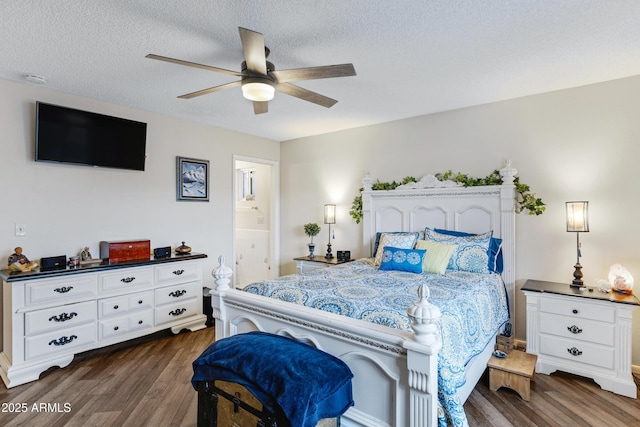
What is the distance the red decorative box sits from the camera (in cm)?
332

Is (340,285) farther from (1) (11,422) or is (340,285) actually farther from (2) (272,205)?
(2) (272,205)

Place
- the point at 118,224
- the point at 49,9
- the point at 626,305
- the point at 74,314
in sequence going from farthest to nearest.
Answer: the point at 118,224 < the point at 74,314 < the point at 626,305 < the point at 49,9

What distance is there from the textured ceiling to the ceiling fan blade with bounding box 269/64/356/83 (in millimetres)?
306

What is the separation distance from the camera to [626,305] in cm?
246

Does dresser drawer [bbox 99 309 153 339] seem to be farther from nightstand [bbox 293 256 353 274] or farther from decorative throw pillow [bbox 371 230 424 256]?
decorative throw pillow [bbox 371 230 424 256]

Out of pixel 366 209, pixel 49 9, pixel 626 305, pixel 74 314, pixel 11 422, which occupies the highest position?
pixel 49 9

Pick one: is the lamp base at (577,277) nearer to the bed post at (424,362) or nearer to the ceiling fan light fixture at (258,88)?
the bed post at (424,362)

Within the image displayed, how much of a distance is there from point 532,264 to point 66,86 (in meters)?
4.94

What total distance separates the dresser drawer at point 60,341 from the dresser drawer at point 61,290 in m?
0.27

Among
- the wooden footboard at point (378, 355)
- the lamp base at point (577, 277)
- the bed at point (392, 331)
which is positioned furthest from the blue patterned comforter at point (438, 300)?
the lamp base at point (577, 277)

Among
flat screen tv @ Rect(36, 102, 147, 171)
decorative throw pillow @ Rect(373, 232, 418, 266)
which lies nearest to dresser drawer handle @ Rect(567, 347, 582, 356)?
decorative throw pillow @ Rect(373, 232, 418, 266)

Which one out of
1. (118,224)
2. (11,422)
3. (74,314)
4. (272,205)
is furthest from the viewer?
(272,205)

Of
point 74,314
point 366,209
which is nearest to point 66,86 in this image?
point 74,314

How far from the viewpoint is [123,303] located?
10.7 feet
